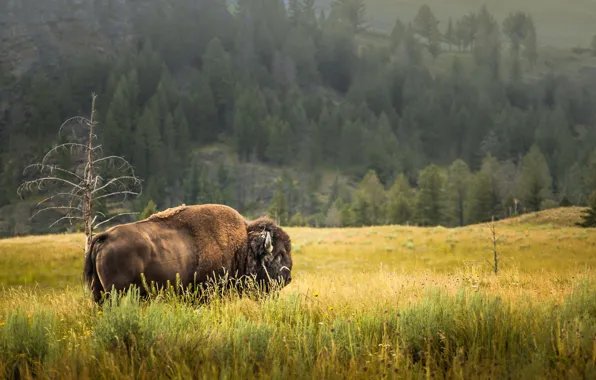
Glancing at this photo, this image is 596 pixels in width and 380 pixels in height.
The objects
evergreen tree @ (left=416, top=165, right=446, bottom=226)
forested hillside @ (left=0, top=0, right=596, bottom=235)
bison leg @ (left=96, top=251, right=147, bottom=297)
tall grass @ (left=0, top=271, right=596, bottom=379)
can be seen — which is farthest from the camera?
forested hillside @ (left=0, top=0, right=596, bottom=235)

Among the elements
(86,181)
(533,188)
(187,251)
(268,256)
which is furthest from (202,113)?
(187,251)

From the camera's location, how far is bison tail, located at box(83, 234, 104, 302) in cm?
656

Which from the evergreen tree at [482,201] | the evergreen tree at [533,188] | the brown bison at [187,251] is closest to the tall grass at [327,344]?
the brown bison at [187,251]

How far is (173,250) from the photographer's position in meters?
7.20

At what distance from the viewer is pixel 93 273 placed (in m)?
6.59

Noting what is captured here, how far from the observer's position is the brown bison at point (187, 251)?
6484 millimetres

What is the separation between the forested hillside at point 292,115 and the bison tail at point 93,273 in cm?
6255

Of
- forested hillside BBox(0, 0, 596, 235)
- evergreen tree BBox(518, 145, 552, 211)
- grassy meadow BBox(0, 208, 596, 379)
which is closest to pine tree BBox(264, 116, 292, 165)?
forested hillside BBox(0, 0, 596, 235)

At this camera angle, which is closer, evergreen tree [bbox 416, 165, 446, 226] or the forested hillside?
evergreen tree [bbox 416, 165, 446, 226]

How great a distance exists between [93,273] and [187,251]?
1376 millimetres

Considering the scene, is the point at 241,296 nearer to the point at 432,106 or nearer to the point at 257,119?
the point at 257,119

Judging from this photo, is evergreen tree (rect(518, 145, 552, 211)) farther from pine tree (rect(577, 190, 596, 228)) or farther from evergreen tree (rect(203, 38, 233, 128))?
evergreen tree (rect(203, 38, 233, 128))

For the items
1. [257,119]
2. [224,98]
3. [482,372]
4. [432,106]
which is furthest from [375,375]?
[432,106]

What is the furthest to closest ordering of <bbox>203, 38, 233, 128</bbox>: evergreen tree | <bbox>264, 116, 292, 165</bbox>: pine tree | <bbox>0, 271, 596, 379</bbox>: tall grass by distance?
1. <bbox>203, 38, 233, 128</bbox>: evergreen tree
2. <bbox>264, 116, 292, 165</bbox>: pine tree
3. <bbox>0, 271, 596, 379</bbox>: tall grass
